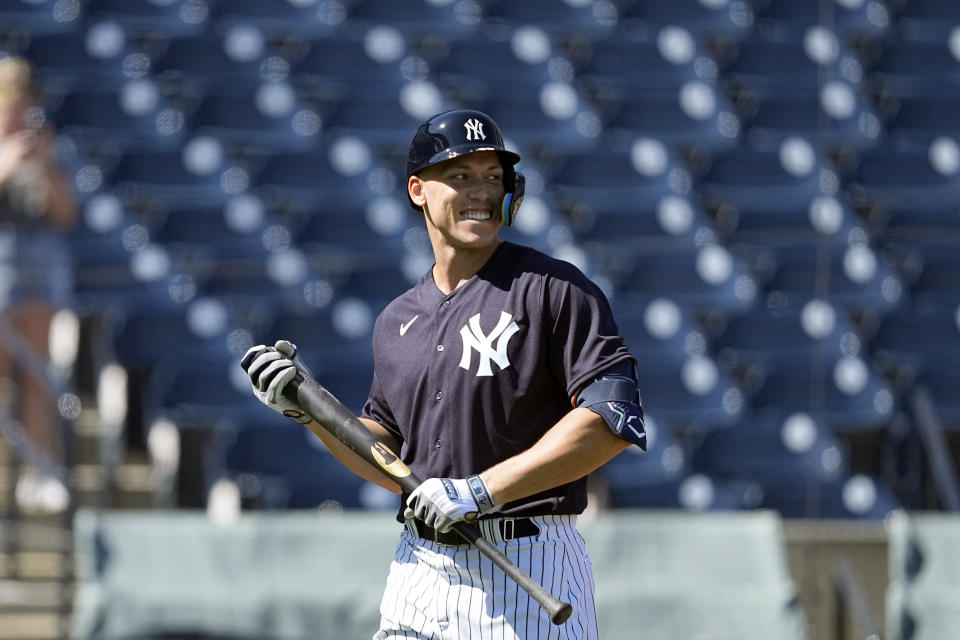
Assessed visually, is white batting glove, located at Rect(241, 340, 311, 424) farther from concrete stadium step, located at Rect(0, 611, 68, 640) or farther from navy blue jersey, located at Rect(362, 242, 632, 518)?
concrete stadium step, located at Rect(0, 611, 68, 640)

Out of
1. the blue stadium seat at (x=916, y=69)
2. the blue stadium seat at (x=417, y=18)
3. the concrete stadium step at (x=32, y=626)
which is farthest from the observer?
the blue stadium seat at (x=916, y=69)

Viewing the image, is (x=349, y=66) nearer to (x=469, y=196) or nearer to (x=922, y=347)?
(x=922, y=347)

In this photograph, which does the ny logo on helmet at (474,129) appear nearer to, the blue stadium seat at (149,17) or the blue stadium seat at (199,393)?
the blue stadium seat at (199,393)

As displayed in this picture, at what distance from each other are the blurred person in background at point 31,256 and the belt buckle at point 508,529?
3490 mm

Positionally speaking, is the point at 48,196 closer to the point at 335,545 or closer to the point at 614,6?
the point at 335,545

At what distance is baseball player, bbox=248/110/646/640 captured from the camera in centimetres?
242

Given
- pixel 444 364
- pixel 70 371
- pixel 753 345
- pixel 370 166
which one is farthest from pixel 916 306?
pixel 444 364

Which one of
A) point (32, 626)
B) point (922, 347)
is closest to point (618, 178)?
point (922, 347)

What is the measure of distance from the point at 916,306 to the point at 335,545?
146 inches

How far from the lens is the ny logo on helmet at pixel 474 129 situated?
253cm

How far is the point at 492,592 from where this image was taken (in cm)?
254

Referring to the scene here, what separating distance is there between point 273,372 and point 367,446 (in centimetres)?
22

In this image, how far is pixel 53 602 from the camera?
5.57 meters

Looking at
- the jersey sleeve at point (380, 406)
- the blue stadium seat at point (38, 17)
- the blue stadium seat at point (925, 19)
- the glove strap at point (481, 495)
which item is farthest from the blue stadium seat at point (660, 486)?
the glove strap at point (481, 495)
